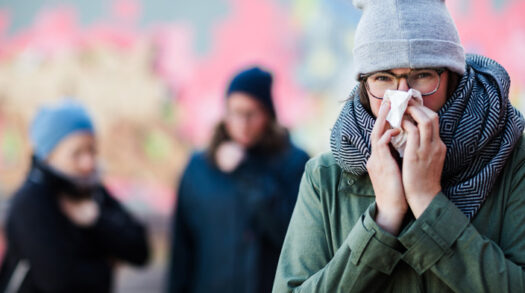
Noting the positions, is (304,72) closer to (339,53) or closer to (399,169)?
(339,53)

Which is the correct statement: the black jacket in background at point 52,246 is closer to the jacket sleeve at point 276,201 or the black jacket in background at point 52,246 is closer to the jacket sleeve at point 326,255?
the jacket sleeve at point 276,201

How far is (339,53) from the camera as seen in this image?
544cm

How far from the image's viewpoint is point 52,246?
3.65 m

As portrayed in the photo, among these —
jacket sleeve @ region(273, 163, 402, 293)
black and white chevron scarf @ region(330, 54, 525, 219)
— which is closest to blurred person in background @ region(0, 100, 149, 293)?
jacket sleeve @ region(273, 163, 402, 293)

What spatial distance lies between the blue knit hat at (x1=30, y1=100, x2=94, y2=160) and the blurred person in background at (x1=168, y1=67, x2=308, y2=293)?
717mm

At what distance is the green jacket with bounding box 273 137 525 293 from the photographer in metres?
1.70

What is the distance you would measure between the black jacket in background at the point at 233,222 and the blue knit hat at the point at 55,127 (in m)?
0.71

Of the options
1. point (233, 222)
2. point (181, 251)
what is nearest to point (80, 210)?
point (181, 251)

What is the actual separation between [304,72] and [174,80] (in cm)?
125

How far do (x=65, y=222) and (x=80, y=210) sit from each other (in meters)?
0.18

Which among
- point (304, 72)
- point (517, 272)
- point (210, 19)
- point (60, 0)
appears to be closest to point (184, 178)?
→ point (304, 72)

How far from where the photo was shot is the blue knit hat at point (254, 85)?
12.9 ft

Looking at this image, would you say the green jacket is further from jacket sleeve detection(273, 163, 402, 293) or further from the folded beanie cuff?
the folded beanie cuff

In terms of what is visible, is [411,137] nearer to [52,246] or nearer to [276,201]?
[276,201]
